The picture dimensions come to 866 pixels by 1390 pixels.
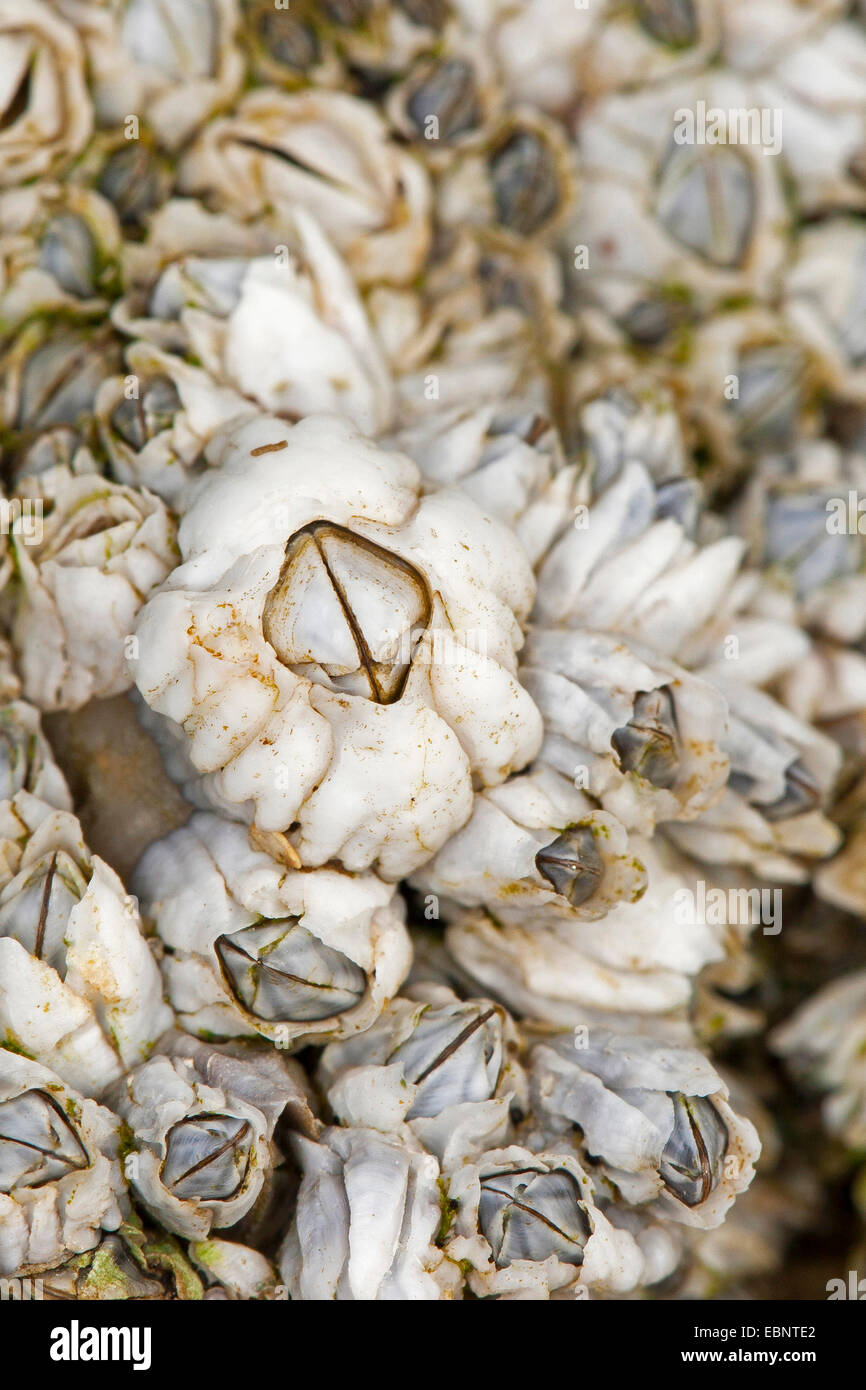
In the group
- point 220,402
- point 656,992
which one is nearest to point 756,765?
point 656,992

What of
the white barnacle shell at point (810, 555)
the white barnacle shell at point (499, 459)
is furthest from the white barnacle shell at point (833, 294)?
the white barnacle shell at point (499, 459)

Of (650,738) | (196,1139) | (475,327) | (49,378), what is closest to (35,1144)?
(196,1139)

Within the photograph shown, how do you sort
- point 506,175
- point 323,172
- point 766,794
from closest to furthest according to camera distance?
point 766,794
point 323,172
point 506,175

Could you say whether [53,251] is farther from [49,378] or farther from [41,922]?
[41,922]

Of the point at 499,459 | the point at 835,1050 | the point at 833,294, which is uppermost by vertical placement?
the point at 833,294

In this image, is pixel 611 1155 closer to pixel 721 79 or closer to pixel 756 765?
pixel 756 765

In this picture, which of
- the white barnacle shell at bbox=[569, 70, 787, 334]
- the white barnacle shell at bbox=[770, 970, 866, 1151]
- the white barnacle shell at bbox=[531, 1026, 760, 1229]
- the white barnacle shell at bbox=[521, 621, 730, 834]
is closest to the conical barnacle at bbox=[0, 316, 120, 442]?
the white barnacle shell at bbox=[521, 621, 730, 834]
